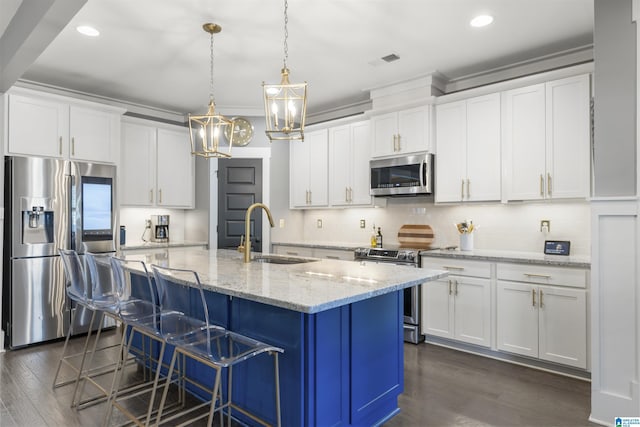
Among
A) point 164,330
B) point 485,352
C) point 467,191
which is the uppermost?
point 467,191

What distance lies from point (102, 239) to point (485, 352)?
4058 millimetres

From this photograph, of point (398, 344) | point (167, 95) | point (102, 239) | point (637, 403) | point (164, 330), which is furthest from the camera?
point (167, 95)

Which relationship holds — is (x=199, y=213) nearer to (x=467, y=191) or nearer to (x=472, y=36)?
(x=467, y=191)

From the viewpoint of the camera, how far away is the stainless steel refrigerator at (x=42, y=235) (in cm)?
382

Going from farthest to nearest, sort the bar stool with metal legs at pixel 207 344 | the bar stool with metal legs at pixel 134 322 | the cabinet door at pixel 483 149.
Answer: the cabinet door at pixel 483 149 → the bar stool with metal legs at pixel 134 322 → the bar stool with metal legs at pixel 207 344

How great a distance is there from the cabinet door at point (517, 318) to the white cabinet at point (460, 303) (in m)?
0.11

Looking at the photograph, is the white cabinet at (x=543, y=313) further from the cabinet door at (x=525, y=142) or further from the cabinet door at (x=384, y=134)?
the cabinet door at (x=384, y=134)

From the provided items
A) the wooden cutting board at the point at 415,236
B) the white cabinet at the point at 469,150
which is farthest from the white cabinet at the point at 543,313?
the wooden cutting board at the point at 415,236

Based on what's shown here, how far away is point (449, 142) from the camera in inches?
164

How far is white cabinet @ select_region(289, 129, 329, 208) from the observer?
5.36 meters

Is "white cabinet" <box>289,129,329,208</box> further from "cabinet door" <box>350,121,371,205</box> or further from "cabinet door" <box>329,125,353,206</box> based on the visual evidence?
"cabinet door" <box>350,121,371,205</box>

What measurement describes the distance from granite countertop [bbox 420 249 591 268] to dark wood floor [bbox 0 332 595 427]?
90cm

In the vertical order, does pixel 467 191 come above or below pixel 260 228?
above

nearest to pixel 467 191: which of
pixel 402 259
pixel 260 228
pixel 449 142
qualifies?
pixel 449 142
